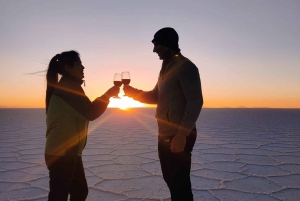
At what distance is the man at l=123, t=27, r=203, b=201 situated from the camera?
1.59m

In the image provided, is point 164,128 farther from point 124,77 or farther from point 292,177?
point 292,177

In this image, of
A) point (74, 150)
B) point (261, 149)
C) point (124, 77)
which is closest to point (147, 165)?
point (124, 77)

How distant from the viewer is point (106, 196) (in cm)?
265

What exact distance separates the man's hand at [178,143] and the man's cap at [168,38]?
0.53m

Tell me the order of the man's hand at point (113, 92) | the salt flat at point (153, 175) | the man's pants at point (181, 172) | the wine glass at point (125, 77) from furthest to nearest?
the salt flat at point (153, 175) → the wine glass at point (125, 77) → the man's hand at point (113, 92) → the man's pants at point (181, 172)

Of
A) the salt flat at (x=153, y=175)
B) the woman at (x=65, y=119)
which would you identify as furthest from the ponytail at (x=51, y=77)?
the salt flat at (x=153, y=175)

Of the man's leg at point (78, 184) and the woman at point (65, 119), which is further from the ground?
the woman at point (65, 119)

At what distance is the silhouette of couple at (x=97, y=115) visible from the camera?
4.94 ft

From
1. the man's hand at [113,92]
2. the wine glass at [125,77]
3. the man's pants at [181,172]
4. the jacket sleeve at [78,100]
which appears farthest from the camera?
the wine glass at [125,77]

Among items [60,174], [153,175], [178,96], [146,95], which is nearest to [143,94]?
[146,95]

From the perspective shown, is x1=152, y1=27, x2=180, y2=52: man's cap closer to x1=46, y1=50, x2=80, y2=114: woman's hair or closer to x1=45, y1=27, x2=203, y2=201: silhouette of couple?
x1=45, y1=27, x2=203, y2=201: silhouette of couple

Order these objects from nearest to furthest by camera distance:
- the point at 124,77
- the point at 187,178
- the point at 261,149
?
the point at 187,178 < the point at 124,77 < the point at 261,149

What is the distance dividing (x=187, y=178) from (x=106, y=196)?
4.16ft

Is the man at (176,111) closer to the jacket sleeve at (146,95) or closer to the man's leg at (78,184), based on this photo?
the jacket sleeve at (146,95)
